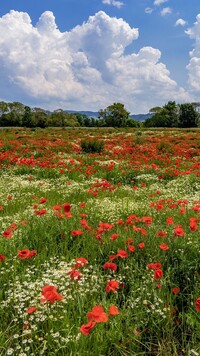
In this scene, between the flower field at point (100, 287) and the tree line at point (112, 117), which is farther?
the tree line at point (112, 117)

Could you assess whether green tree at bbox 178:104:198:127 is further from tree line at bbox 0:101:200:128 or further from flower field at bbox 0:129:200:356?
flower field at bbox 0:129:200:356

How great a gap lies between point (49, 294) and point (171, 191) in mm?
7853

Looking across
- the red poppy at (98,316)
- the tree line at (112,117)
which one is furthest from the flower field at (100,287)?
the tree line at (112,117)

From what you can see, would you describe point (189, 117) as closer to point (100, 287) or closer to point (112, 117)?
point (112, 117)

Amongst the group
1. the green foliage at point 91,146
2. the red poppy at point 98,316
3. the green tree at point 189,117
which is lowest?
the red poppy at point 98,316

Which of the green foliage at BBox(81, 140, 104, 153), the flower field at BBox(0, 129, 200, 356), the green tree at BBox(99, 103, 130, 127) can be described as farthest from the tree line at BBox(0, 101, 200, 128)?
the flower field at BBox(0, 129, 200, 356)

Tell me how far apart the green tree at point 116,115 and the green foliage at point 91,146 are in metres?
96.8

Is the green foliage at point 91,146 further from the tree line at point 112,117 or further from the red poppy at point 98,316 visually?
the tree line at point 112,117

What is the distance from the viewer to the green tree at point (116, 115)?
116938 mm

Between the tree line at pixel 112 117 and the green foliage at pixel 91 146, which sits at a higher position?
the tree line at pixel 112 117

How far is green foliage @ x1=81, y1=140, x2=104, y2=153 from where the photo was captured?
20577 mm

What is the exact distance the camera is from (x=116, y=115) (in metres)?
120

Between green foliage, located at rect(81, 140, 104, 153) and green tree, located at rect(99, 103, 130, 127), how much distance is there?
96844mm

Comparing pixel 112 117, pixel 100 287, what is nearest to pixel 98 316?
pixel 100 287
